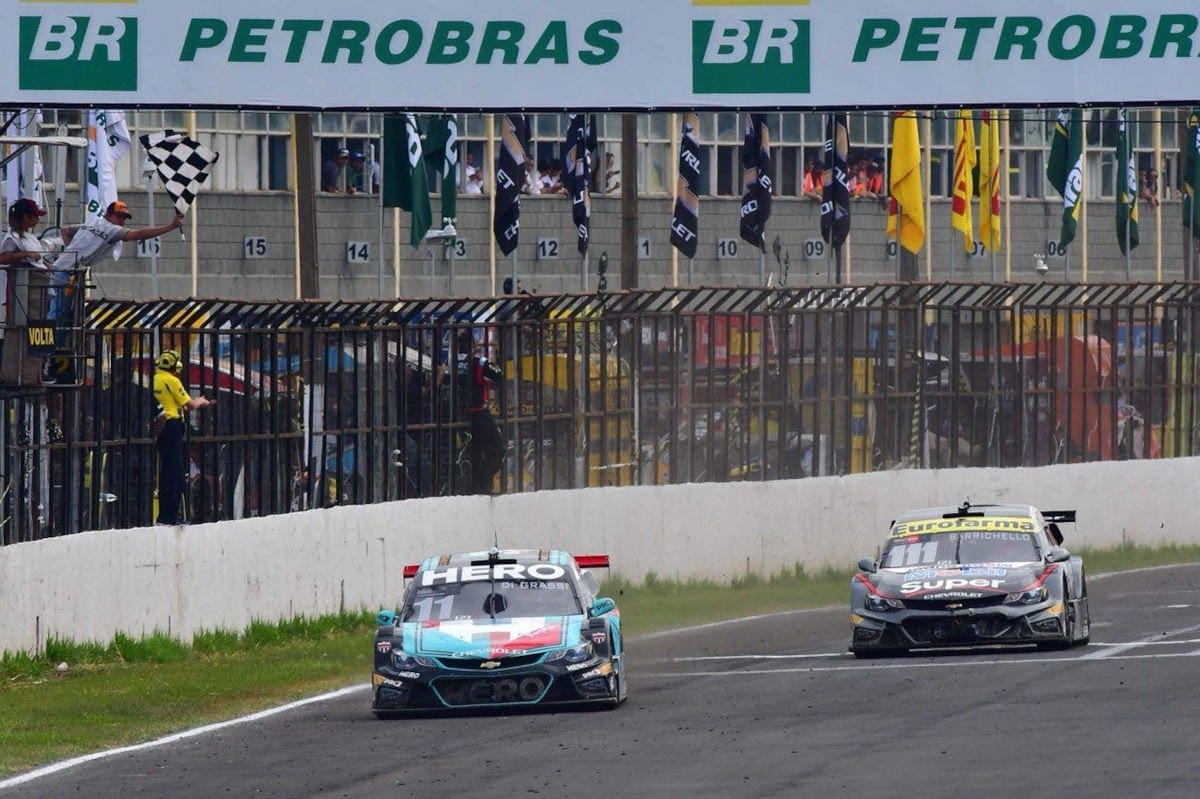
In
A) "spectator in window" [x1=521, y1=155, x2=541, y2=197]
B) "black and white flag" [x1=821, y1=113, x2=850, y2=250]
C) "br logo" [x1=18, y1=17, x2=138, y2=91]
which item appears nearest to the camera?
"br logo" [x1=18, y1=17, x2=138, y2=91]

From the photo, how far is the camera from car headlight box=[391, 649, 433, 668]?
59.4 feet

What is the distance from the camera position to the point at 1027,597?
69.5 feet

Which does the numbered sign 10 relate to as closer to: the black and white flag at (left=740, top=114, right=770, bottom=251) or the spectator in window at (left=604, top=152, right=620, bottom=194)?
the spectator in window at (left=604, top=152, right=620, bottom=194)

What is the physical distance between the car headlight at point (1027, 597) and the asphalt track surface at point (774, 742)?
48 cm

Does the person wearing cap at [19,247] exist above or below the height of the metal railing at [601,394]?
above

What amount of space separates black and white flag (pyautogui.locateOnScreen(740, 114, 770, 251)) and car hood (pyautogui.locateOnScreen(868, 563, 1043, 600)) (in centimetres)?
2271

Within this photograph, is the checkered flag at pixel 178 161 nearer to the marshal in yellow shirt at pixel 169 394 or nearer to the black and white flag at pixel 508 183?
the black and white flag at pixel 508 183

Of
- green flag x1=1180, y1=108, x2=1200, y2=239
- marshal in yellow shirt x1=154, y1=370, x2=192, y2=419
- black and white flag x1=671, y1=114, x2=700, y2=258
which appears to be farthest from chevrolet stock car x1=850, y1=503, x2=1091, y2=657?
green flag x1=1180, y1=108, x2=1200, y2=239

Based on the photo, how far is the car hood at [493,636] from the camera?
18.1 metres

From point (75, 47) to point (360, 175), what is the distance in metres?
32.3

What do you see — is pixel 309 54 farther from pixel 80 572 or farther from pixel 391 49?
pixel 80 572

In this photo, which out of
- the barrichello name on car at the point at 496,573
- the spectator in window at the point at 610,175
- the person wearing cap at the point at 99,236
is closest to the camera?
the barrichello name on car at the point at 496,573

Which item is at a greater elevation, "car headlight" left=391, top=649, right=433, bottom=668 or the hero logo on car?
the hero logo on car

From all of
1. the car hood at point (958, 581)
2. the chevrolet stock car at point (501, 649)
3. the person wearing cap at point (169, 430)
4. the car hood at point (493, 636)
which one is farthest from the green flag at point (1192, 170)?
the car hood at point (493, 636)
